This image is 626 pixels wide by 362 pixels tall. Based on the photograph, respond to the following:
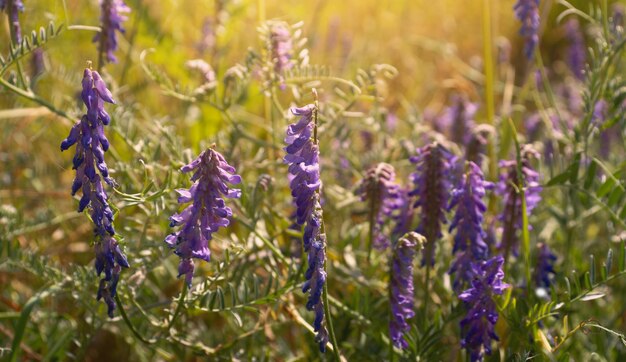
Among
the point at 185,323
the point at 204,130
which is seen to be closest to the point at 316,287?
the point at 185,323

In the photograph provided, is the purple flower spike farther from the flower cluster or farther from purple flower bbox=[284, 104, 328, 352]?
the flower cluster

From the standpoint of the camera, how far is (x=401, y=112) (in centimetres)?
528

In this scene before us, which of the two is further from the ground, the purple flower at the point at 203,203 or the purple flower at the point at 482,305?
the purple flower at the point at 203,203

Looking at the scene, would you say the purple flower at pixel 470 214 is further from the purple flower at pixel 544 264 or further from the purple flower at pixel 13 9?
the purple flower at pixel 13 9

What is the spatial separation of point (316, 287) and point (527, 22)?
1.62m

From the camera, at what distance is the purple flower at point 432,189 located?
2.12 m

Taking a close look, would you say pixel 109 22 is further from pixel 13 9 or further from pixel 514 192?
pixel 514 192

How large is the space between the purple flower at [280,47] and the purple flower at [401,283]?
80 cm

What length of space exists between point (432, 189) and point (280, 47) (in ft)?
2.22

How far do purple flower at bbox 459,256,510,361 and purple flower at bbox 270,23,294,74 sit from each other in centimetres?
87

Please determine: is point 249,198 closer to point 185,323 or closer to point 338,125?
point 185,323

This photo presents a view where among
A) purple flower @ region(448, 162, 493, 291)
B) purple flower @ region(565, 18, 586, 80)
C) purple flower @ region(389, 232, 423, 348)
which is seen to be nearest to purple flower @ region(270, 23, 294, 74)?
purple flower @ region(448, 162, 493, 291)

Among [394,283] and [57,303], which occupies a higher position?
[394,283]

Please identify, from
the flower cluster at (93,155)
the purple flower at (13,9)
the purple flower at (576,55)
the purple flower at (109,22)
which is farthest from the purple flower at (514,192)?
the purple flower at (576,55)
